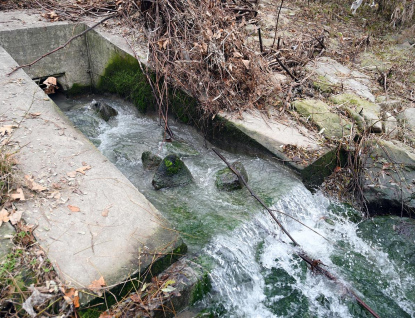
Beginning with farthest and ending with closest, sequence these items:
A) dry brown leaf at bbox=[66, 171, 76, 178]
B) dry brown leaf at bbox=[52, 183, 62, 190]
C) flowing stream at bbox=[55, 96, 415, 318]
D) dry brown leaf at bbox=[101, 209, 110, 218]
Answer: flowing stream at bbox=[55, 96, 415, 318] < dry brown leaf at bbox=[66, 171, 76, 178] < dry brown leaf at bbox=[52, 183, 62, 190] < dry brown leaf at bbox=[101, 209, 110, 218]

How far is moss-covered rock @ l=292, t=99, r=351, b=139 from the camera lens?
555 cm

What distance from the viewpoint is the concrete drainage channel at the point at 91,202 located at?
2920mm

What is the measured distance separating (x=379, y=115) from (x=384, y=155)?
1.01 m

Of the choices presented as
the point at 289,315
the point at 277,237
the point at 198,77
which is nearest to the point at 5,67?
the point at 198,77

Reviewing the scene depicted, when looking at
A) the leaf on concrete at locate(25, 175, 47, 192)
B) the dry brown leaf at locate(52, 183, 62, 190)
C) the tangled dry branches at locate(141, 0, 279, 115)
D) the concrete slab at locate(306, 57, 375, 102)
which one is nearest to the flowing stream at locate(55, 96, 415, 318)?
the tangled dry branches at locate(141, 0, 279, 115)

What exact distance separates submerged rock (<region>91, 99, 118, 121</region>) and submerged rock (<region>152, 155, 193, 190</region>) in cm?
226

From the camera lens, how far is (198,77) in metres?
5.48

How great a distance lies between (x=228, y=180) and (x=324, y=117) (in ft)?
6.73

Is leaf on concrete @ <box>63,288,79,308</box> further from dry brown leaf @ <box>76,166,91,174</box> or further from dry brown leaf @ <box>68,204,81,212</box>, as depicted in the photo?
dry brown leaf @ <box>76,166,91,174</box>

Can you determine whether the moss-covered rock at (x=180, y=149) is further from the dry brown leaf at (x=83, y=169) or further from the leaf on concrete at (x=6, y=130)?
the leaf on concrete at (x=6, y=130)

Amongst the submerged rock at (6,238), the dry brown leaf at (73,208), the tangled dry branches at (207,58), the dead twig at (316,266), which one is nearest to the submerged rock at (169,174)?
the dead twig at (316,266)

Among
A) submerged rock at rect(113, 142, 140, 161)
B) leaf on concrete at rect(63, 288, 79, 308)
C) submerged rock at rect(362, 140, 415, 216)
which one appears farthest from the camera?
submerged rock at rect(113, 142, 140, 161)

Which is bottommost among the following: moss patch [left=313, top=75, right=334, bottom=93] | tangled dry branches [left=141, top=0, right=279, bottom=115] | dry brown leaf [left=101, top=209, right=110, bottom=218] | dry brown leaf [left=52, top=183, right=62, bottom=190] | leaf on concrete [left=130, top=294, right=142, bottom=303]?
leaf on concrete [left=130, top=294, right=142, bottom=303]

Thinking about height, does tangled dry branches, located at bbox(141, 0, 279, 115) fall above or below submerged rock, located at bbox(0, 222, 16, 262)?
above
